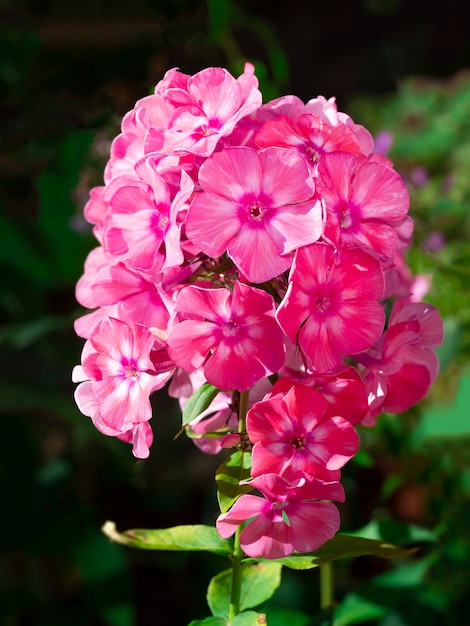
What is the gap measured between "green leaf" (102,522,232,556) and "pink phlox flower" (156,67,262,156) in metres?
0.33

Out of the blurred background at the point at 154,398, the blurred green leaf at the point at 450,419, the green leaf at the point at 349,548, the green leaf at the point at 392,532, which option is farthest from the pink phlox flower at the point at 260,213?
the blurred green leaf at the point at 450,419

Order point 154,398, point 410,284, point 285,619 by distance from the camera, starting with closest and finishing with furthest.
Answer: point 285,619 < point 410,284 < point 154,398

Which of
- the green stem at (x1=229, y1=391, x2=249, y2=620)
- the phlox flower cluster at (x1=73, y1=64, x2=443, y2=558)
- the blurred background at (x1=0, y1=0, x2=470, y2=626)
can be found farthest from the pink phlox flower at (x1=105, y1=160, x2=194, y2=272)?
the blurred background at (x1=0, y1=0, x2=470, y2=626)

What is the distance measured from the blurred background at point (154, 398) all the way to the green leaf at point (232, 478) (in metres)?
0.33

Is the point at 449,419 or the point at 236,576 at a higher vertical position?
the point at 449,419

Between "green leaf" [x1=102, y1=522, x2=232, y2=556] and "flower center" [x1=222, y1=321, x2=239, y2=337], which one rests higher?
"flower center" [x1=222, y1=321, x2=239, y2=337]

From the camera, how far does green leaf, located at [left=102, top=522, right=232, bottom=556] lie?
2.13ft

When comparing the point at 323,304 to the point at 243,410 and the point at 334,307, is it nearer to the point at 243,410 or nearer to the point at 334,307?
the point at 334,307

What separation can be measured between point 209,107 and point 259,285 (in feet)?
0.50

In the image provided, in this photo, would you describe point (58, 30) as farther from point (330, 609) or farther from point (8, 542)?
point (330, 609)

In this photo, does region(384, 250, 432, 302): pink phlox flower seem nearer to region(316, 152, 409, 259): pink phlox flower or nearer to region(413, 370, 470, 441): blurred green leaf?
region(413, 370, 470, 441): blurred green leaf

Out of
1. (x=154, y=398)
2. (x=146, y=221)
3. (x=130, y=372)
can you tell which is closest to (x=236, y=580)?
(x=130, y=372)

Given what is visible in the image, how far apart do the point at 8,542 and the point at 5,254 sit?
0.72 m

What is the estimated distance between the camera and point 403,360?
62cm
